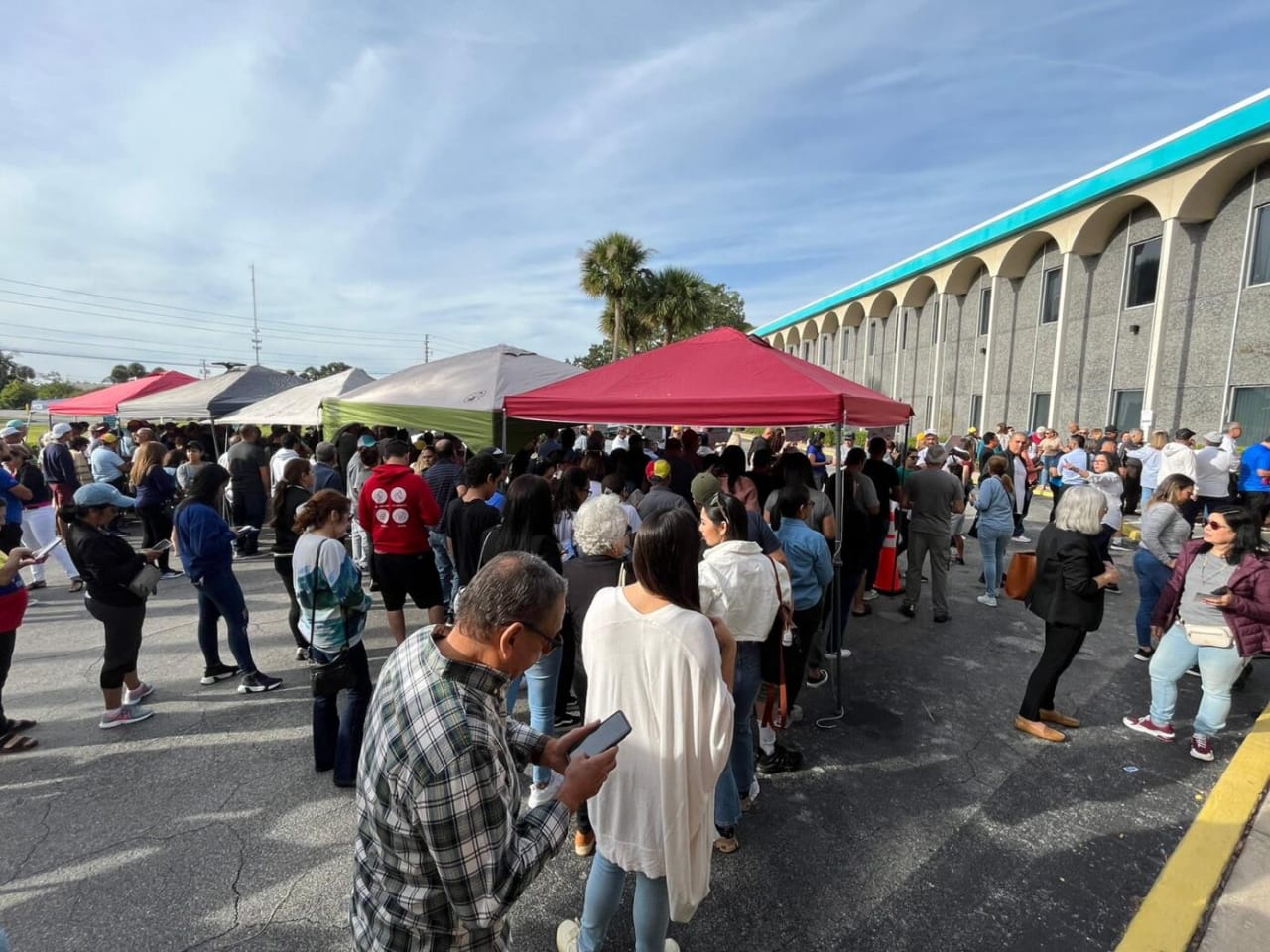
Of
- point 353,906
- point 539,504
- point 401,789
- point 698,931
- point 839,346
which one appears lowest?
point 698,931

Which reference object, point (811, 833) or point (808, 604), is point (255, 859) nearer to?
point (811, 833)

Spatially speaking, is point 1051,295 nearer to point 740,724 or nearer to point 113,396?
point 740,724

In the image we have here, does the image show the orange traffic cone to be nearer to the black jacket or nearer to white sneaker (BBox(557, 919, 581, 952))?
the black jacket

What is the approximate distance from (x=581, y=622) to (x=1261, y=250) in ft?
56.6

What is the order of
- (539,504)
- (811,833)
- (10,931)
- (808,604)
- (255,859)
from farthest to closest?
(808,604), (539,504), (811,833), (255,859), (10,931)

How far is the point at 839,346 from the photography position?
33.4m

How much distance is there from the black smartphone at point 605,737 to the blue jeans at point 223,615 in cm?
387

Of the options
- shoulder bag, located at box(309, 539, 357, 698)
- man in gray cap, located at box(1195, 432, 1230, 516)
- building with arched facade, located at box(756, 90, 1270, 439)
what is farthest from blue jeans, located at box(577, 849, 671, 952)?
building with arched facade, located at box(756, 90, 1270, 439)

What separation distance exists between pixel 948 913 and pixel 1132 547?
370 inches

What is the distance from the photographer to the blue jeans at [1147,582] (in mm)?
4809

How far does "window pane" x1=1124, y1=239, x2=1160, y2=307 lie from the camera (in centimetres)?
1470

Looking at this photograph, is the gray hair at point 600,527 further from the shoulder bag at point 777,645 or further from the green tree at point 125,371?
the green tree at point 125,371

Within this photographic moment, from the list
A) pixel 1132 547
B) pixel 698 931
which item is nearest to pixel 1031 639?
pixel 698 931

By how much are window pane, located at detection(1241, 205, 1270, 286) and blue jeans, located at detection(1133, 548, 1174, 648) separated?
12.3m
